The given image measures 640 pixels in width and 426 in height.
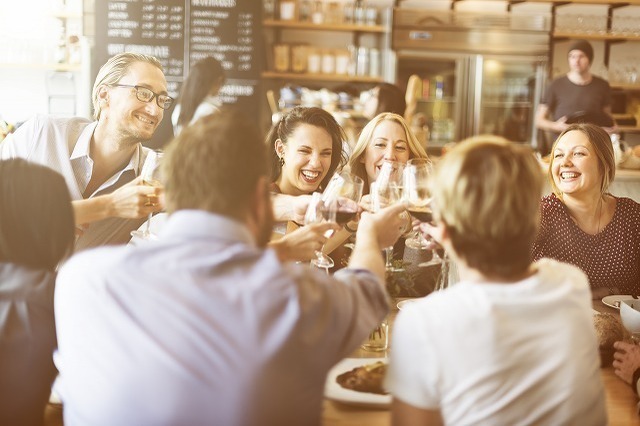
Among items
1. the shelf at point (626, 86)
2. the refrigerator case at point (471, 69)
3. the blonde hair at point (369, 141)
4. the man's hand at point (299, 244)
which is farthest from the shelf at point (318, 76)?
the man's hand at point (299, 244)

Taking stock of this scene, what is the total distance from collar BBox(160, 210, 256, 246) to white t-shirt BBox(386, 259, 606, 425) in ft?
0.96

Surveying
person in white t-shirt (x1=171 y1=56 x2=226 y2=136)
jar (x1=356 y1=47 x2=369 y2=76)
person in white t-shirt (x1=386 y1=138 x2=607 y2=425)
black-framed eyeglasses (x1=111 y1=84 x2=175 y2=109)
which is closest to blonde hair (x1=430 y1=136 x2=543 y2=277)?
person in white t-shirt (x1=386 y1=138 x2=607 y2=425)

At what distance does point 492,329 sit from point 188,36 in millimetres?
4480

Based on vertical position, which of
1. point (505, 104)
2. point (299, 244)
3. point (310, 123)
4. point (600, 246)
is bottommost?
point (600, 246)

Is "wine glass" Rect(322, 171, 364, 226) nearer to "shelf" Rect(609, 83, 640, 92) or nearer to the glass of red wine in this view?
the glass of red wine

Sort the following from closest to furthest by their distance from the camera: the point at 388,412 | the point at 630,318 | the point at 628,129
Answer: the point at 388,412 → the point at 630,318 → the point at 628,129

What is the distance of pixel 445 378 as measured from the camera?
114 cm

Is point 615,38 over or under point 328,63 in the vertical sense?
over

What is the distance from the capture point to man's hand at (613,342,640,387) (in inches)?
59.8

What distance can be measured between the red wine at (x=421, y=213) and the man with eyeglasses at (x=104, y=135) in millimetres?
994

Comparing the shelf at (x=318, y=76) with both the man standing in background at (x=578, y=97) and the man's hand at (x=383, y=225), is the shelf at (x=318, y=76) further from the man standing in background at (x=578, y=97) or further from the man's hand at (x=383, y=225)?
the man's hand at (x=383, y=225)

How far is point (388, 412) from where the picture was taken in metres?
1.33

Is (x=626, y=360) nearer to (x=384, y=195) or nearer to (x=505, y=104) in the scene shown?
(x=384, y=195)

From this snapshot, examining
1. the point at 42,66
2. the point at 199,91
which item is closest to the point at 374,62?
the point at 42,66
